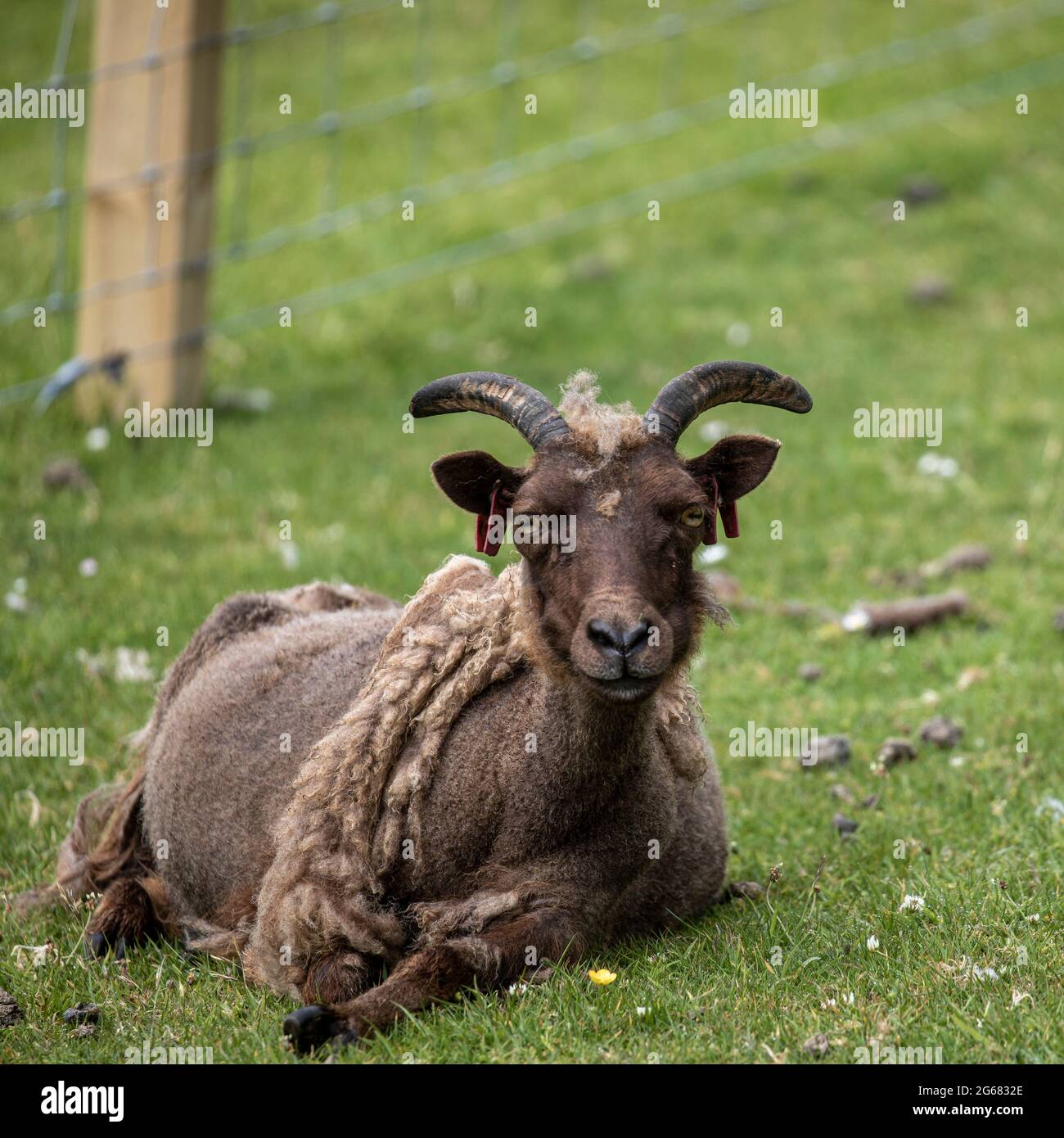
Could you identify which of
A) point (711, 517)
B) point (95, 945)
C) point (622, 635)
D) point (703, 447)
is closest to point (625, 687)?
point (622, 635)

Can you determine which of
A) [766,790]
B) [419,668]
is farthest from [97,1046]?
[766,790]

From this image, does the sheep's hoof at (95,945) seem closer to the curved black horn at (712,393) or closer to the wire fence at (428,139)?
the curved black horn at (712,393)

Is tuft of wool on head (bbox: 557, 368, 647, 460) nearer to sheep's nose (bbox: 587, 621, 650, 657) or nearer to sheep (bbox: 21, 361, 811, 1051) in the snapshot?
sheep (bbox: 21, 361, 811, 1051)

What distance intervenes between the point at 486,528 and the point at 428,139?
1170 cm

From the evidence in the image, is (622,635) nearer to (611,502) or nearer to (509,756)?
(611,502)

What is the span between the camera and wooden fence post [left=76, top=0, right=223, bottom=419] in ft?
35.2

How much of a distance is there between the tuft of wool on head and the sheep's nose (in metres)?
0.61

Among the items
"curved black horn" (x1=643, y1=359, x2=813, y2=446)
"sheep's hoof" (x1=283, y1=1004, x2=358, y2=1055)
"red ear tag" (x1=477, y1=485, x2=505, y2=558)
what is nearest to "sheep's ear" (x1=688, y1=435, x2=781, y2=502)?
"curved black horn" (x1=643, y1=359, x2=813, y2=446)

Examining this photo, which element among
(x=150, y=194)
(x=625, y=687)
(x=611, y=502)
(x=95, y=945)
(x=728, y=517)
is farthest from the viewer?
(x=150, y=194)

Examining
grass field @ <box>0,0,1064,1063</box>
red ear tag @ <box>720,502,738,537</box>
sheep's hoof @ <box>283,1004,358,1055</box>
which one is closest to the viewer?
sheep's hoof @ <box>283,1004,358,1055</box>

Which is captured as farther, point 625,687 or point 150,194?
point 150,194

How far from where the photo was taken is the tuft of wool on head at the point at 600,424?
5211mm

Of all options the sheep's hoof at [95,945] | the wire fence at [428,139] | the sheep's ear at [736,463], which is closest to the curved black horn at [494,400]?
the sheep's ear at [736,463]

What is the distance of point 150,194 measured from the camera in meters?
10.9
